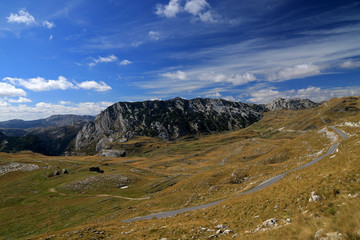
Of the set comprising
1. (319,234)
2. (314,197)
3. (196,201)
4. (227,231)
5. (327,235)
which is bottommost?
(196,201)

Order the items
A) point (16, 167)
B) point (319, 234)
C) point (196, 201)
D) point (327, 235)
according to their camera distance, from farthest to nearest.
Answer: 1. point (16, 167)
2. point (196, 201)
3. point (319, 234)
4. point (327, 235)

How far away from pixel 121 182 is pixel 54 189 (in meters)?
29.5

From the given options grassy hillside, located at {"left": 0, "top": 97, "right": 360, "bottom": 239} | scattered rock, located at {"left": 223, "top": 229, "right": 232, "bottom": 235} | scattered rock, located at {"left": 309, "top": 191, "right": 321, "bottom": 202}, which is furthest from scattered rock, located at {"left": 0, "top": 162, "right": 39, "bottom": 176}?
scattered rock, located at {"left": 309, "top": 191, "right": 321, "bottom": 202}

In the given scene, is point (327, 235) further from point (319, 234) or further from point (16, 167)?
point (16, 167)

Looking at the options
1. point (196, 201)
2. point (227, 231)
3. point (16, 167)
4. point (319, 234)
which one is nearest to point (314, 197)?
point (227, 231)

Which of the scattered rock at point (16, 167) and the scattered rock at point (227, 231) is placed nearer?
the scattered rock at point (227, 231)

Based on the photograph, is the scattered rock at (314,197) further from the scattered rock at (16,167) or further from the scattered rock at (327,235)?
the scattered rock at (16,167)

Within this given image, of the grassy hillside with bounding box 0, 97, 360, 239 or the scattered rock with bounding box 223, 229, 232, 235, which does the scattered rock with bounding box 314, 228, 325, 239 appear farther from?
the scattered rock with bounding box 223, 229, 232, 235

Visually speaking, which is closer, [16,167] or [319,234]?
[319,234]

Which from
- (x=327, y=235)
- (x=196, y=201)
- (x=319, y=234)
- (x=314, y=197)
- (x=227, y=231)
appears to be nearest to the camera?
(x=327, y=235)

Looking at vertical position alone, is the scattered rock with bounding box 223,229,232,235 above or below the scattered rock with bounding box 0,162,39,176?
above

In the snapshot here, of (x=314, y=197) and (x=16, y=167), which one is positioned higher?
(x=314, y=197)

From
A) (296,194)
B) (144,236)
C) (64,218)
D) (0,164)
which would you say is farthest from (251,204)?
(0,164)

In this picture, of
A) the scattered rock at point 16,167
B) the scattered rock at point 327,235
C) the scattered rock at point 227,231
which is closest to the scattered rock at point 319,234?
the scattered rock at point 327,235
